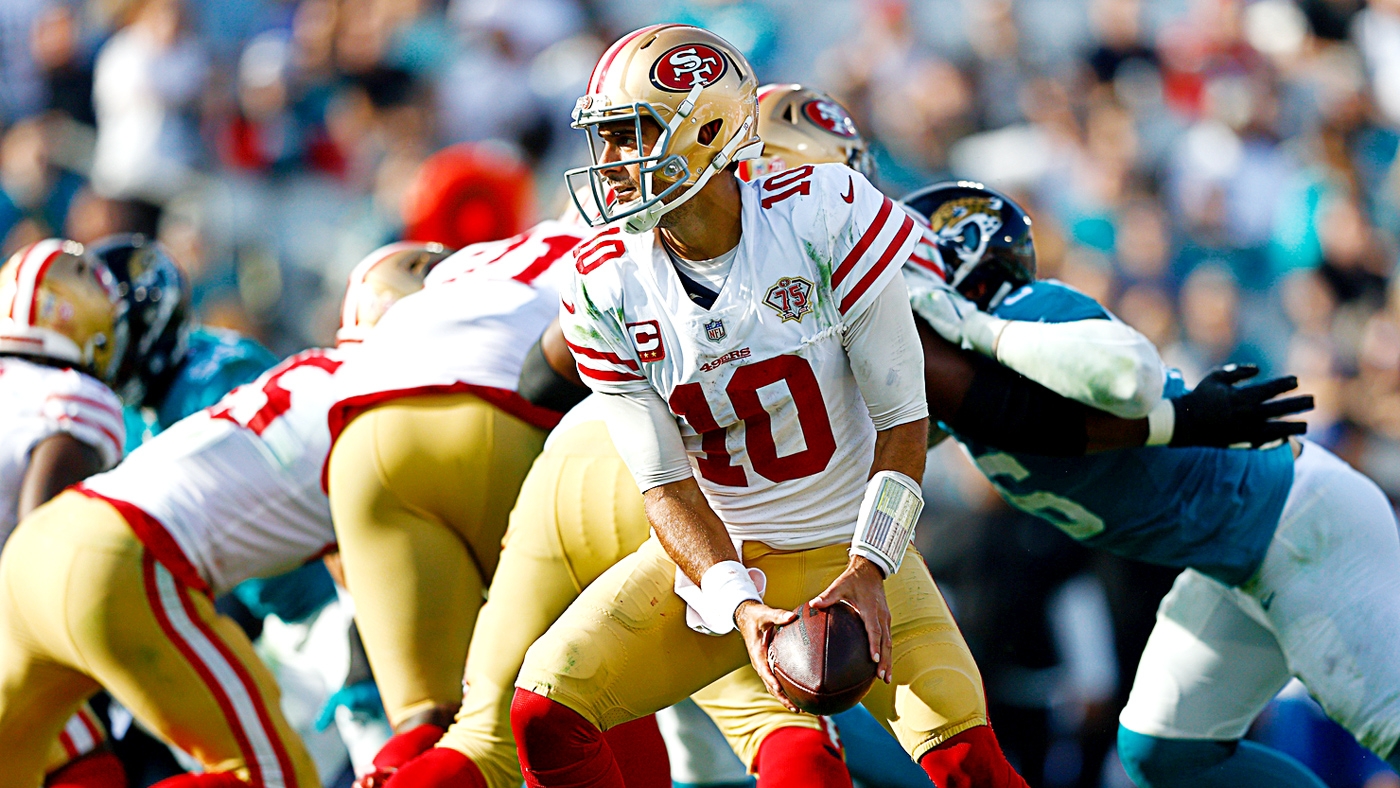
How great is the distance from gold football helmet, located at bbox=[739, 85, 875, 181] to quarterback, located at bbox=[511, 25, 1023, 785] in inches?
32.3

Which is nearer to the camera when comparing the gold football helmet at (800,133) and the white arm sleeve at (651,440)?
the white arm sleeve at (651,440)

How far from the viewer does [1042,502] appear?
3662 mm

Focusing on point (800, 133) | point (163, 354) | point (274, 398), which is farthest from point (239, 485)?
point (800, 133)

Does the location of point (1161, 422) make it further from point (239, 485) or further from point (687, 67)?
point (239, 485)

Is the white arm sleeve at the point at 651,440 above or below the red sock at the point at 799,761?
above

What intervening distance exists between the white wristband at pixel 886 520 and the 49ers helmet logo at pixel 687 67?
2.53ft

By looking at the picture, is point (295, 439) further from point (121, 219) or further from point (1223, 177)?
point (1223, 177)

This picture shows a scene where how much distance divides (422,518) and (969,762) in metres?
1.50

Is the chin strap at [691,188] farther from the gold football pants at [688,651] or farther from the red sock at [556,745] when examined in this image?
the red sock at [556,745]

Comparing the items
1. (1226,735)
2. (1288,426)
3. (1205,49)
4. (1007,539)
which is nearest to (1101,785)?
(1007,539)

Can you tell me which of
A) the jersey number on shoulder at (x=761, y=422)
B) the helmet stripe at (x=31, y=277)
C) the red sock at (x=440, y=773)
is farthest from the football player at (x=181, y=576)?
the jersey number on shoulder at (x=761, y=422)

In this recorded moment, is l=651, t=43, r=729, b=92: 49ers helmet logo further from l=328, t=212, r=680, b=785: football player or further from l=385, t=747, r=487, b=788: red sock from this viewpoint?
l=385, t=747, r=487, b=788: red sock

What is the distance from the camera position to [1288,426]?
3391mm

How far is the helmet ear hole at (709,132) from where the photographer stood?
2.72 metres
